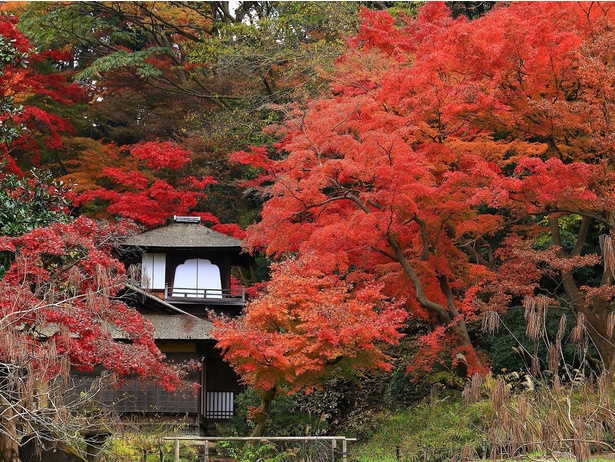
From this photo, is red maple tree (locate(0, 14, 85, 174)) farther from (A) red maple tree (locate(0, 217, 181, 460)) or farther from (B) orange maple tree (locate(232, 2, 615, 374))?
(B) orange maple tree (locate(232, 2, 615, 374))

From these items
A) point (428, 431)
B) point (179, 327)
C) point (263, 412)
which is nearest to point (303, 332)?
point (263, 412)

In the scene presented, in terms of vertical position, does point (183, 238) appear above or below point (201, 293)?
above

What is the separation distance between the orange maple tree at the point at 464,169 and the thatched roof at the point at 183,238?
14.6ft

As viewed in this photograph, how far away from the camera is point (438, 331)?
1819 centimetres

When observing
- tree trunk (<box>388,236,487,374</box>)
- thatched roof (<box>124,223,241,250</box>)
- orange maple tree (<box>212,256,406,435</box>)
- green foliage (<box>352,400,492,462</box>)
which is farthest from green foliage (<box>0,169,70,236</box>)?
green foliage (<box>352,400,492,462</box>)

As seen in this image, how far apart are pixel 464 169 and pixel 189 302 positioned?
9.11m

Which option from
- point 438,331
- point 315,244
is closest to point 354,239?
point 315,244

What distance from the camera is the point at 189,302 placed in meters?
23.7

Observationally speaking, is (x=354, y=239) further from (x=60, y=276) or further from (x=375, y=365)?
(x=60, y=276)

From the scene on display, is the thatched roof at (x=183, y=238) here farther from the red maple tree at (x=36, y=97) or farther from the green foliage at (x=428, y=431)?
the green foliage at (x=428, y=431)

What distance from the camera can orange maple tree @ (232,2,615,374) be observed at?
17375 mm

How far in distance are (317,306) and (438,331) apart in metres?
2.83

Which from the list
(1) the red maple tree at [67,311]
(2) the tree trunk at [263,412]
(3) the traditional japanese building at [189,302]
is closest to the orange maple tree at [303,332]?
(2) the tree trunk at [263,412]

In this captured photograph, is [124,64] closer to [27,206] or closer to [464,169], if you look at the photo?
[27,206]
